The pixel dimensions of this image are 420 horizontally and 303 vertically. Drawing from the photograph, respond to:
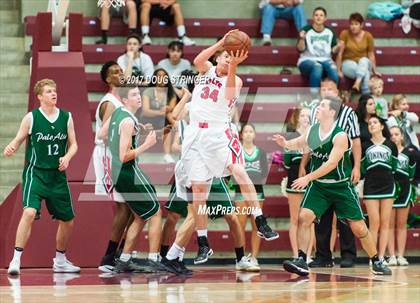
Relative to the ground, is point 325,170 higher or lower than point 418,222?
higher

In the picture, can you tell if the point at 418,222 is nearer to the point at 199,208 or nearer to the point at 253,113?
the point at 253,113

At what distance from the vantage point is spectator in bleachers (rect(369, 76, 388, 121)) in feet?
47.6

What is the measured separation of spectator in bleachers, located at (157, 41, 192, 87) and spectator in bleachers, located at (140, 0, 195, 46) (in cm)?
102

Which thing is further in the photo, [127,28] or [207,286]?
[127,28]

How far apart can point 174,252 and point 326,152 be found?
178 centimetres

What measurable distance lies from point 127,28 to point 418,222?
5.11 m

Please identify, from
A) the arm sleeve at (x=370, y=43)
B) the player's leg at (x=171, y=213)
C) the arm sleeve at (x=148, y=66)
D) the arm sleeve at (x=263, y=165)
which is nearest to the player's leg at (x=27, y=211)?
the player's leg at (x=171, y=213)

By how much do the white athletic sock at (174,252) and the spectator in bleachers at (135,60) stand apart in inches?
156

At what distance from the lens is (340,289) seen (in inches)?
369

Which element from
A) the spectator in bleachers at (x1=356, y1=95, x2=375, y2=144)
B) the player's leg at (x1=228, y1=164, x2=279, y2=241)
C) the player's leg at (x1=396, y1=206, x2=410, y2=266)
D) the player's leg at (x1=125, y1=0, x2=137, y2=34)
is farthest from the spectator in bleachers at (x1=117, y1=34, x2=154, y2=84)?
the player's leg at (x1=228, y1=164, x2=279, y2=241)

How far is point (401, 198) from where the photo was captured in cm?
1356

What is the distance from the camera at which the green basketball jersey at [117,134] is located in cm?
1095

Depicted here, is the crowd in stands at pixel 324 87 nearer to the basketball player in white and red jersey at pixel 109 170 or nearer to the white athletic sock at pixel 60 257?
the basketball player in white and red jersey at pixel 109 170

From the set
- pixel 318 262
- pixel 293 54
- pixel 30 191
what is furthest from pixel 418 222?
pixel 30 191
